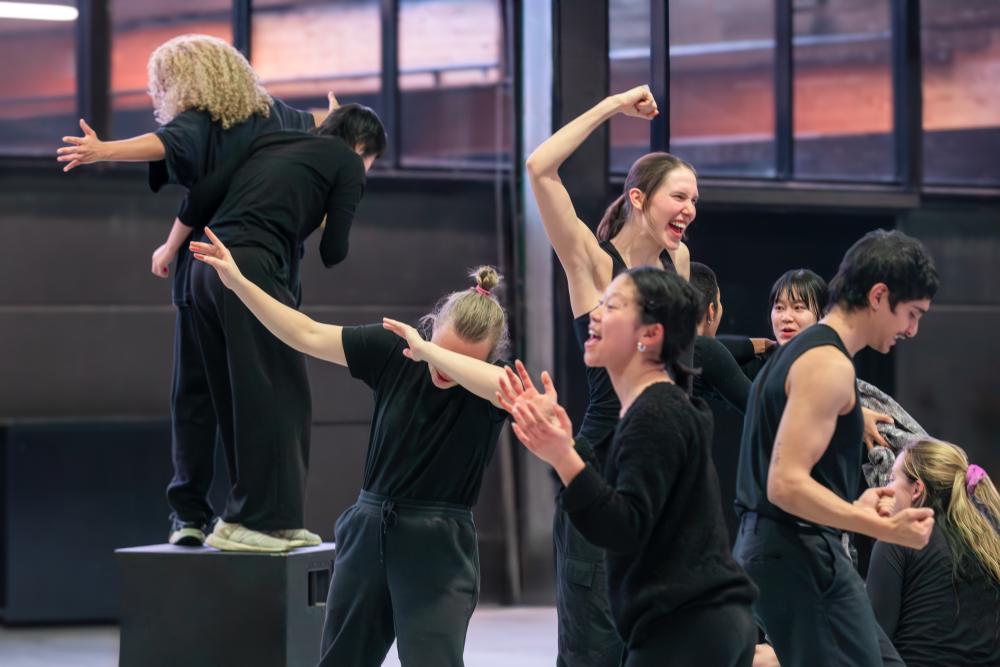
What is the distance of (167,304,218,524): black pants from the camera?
3797 mm

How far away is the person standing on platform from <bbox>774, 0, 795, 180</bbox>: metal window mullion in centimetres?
447

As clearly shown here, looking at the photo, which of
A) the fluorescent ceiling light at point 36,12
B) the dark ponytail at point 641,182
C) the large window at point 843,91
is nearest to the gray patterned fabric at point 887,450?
the dark ponytail at point 641,182

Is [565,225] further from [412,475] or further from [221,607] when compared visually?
[221,607]

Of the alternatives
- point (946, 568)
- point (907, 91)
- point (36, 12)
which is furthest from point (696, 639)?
point (907, 91)

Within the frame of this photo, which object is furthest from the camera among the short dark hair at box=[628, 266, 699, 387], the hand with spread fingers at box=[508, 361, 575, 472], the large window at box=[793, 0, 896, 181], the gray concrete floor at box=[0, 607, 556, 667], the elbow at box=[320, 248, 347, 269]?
the large window at box=[793, 0, 896, 181]

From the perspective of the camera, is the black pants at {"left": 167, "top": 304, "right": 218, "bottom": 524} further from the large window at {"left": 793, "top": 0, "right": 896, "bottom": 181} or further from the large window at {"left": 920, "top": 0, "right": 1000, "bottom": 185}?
the large window at {"left": 920, "top": 0, "right": 1000, "bottom": 185}

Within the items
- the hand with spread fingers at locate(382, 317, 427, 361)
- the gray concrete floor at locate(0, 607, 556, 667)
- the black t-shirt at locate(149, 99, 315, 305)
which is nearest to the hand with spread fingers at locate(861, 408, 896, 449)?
the hand with spread fingers at locate(382, 317, 427, 361)

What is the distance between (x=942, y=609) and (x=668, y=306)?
157 cm

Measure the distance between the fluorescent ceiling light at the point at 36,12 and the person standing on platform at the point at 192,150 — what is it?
3472 millimetres

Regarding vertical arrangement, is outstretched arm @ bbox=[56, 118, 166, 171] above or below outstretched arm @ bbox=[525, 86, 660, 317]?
above

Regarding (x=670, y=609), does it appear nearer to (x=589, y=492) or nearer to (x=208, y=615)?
(x=589, y=492)

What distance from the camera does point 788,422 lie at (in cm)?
246

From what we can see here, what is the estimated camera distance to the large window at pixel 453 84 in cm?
754

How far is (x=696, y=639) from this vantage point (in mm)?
2186
